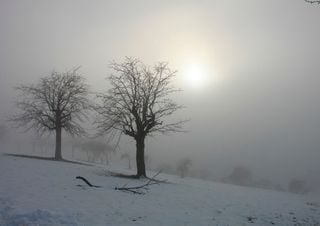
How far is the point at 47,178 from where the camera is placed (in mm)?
22781

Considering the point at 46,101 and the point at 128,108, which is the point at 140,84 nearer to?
the point at 128,108

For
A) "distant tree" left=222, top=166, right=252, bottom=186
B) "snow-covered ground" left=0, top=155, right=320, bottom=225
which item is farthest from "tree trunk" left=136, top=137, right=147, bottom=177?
"distant tree" left=222, top=166, right=252, bottom=186

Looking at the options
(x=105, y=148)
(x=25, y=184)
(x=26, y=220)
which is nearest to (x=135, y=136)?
(x=25, y=184)

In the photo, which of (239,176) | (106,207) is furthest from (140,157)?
(239,176)

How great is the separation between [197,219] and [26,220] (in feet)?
27.2

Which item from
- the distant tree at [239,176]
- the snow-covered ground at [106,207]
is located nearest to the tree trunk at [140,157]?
the snow-covered ground at [106,207]

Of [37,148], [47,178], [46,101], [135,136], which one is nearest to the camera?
[47,178]

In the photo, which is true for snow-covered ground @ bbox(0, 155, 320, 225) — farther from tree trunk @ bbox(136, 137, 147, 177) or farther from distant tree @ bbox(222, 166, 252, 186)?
distant tree @ bbox(222, 166, 252, 186)

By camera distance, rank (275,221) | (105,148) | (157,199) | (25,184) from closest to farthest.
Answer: (275,221), (25,184), (157,199), (105,148)

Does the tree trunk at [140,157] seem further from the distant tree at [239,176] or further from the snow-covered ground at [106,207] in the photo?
the distant tree at [239,176]

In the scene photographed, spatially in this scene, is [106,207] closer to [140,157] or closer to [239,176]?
[140,157]

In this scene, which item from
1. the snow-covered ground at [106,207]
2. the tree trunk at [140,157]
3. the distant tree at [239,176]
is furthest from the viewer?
the distant tree at [239,176]

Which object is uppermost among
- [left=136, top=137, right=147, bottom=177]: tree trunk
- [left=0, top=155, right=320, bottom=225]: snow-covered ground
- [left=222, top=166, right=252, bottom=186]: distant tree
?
[left=136, top=137, right=147, bottom=177]: tree trunk

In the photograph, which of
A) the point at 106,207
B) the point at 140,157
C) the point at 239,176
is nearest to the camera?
the point at 106,207
